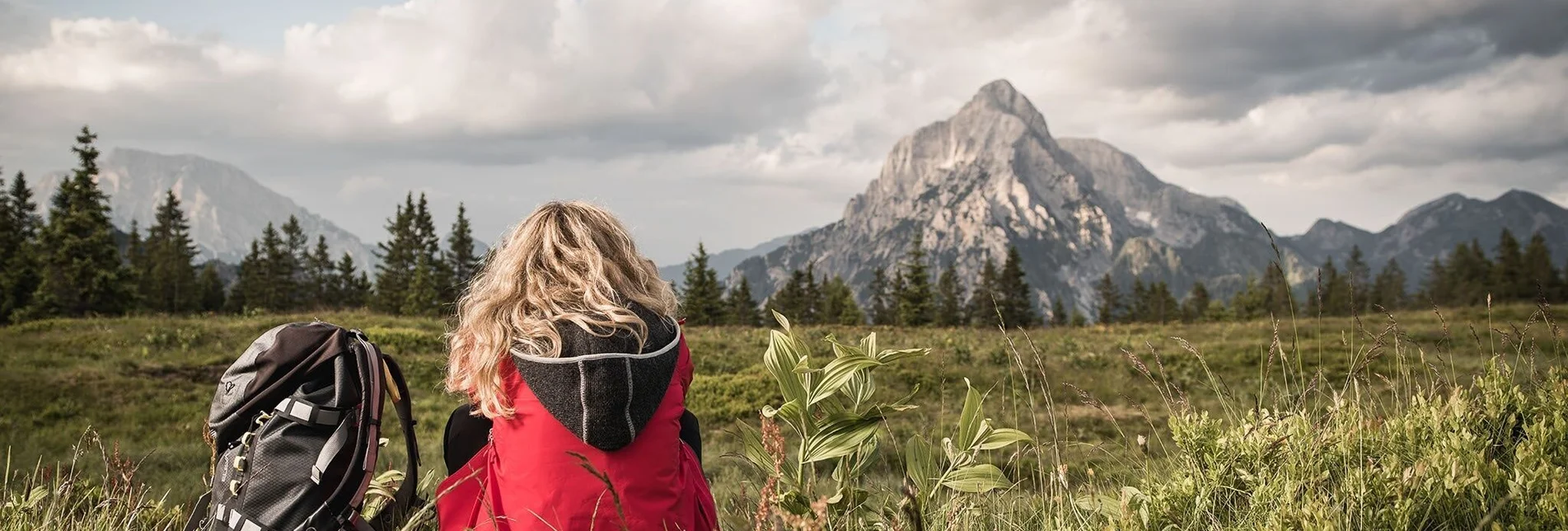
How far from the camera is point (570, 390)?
9.32 feet

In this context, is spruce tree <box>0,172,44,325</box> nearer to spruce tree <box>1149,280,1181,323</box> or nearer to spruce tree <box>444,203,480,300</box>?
spruce tree <box>444,203,480,300</box>

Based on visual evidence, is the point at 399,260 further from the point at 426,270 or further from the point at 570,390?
the point at 570,390

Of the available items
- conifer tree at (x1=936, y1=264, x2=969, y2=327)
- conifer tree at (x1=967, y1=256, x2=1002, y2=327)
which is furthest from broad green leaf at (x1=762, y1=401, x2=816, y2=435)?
conifer tree at (x1=936, y1=264, x2=969, y2=327)

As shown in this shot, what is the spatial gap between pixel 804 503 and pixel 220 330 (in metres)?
20.1

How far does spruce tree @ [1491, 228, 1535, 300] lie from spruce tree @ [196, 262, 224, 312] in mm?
99576

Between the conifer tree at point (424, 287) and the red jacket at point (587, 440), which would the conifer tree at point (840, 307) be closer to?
the conifer tree at point (424, 287)

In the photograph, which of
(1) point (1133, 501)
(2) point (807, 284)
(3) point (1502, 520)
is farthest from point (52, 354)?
(2) point (807, 284)

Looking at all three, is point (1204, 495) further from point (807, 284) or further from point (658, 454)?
point (807, 284)

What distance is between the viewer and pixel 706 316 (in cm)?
5297

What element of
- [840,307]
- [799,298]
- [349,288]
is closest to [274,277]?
[349,288]

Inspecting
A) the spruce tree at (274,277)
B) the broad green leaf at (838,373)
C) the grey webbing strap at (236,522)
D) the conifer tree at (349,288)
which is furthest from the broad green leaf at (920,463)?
the spruce tree at (274,277)

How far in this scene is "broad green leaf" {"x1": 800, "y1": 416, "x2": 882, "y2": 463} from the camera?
2.91 meters

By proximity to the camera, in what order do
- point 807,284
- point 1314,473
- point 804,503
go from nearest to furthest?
1. point 1314,473
2. point 804,503
3. point 807,284

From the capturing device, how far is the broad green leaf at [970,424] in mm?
2854
